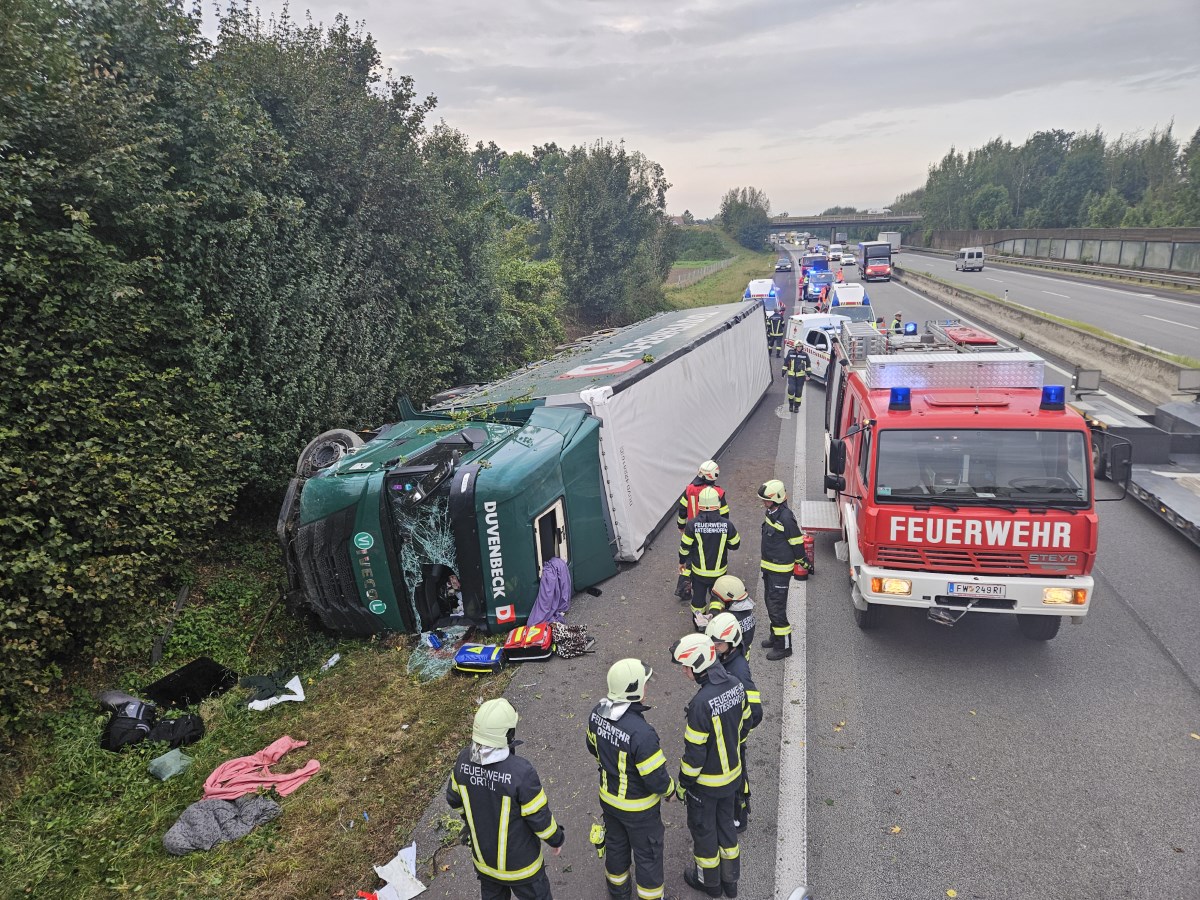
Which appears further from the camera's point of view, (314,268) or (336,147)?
(336,147)

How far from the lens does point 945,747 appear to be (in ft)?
17.8

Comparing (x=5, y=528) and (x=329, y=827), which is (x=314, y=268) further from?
(x=329, y=827)

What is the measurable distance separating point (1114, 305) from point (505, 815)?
3544 cm

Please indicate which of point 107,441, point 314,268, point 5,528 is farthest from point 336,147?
point 5,528

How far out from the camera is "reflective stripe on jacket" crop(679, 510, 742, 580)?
7086mm

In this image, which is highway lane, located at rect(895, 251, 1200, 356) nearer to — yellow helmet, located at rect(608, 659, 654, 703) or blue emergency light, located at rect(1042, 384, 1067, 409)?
blue emergency light, located at rect(1042, 384, 1067, 409)

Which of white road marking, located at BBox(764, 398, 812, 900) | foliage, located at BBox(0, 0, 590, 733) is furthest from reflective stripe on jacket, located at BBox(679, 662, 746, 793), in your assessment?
foliage, located at BBox(0, 0, 590, 733)

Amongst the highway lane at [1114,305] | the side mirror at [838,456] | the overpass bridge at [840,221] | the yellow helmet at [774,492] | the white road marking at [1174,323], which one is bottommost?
the white road marking at [1174,323]

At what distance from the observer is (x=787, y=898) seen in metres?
4.22

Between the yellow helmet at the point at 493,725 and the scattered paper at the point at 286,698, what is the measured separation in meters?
3.74

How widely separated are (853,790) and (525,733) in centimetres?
260

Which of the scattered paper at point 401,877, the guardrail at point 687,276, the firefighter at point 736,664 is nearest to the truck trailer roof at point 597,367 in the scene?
the firefighter at point 736,664

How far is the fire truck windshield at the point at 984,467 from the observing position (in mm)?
5949

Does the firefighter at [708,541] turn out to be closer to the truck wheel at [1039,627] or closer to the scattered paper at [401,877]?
the truck wheel at [1039,627]
